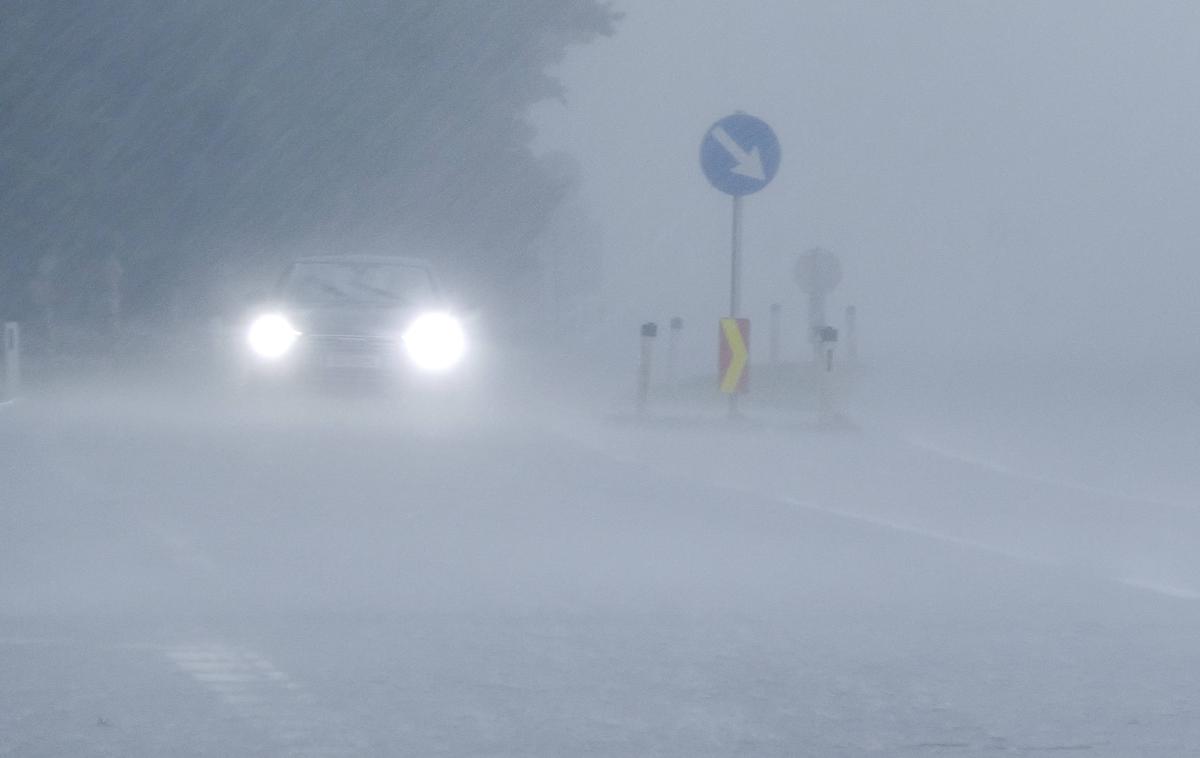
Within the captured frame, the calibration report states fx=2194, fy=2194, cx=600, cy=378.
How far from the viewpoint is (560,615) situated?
9.36 metres

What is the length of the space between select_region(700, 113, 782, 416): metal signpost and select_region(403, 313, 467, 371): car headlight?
311cm

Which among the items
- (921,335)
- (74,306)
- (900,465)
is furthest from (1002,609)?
(921,335)

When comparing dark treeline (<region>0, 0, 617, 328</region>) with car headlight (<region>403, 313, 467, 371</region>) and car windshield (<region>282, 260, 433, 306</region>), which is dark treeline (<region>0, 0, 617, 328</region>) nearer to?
car windshield (<region>282, 260, 433, 306</region>)

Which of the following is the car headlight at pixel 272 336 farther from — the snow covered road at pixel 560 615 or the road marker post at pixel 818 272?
the road marker post at pixel 818 272

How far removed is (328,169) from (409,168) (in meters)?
3.05

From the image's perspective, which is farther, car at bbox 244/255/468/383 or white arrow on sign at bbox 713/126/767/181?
car at bbox 244/255/468/383

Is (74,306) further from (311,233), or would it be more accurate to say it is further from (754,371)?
(754,371)

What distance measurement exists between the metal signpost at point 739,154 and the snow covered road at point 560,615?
196 inches

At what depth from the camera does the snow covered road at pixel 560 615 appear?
23.2 ft

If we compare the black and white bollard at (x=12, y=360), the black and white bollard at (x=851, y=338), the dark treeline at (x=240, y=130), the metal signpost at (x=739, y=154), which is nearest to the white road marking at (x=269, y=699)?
the metal signpost at (x=739, y=154)

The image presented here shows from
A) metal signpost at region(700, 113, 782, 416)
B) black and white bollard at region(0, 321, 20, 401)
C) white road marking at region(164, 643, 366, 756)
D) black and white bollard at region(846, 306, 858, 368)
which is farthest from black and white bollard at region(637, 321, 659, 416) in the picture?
black and white bollard at region(846, 306, 858, 368)

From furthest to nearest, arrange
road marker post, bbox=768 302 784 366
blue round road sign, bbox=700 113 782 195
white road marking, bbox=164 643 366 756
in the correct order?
road marker post, bbox=768 302 784 366, blue round road sign, bbox=700 113 782 195, white road marking, bbox=164 643 366 756

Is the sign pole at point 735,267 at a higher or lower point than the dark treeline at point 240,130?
lower

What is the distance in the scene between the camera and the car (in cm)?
2133
